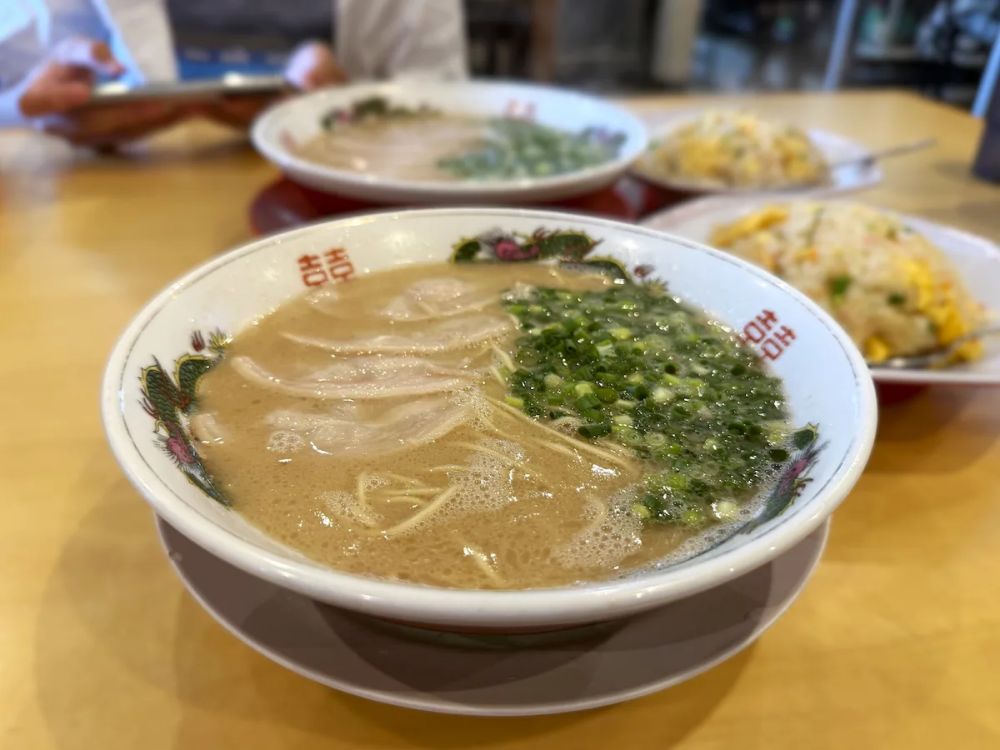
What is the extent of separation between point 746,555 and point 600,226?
903mm

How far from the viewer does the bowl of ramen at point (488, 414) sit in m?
0.80

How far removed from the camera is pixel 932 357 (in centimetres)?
159

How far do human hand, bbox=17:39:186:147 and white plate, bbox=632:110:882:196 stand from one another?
1.78 metres

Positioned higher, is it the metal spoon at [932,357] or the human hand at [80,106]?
the human hand at [80,106]

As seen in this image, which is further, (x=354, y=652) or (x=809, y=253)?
(x=809, y=253)

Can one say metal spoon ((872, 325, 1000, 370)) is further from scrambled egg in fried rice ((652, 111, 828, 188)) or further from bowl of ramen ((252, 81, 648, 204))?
scrambled egg in fried rice ((652, 111, 828, 188))

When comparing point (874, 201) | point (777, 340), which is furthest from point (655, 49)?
point (777, 340)

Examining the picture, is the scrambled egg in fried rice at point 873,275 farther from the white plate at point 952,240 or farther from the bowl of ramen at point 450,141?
the bowl of ramen at point 450,141

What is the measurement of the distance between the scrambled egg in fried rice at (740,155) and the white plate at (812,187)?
0.04 meters

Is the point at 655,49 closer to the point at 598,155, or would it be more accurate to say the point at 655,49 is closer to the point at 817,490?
the point at 598,155

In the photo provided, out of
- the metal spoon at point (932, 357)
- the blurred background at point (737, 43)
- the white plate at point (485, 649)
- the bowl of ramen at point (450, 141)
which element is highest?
the bowl of ramen at point (450, 141)

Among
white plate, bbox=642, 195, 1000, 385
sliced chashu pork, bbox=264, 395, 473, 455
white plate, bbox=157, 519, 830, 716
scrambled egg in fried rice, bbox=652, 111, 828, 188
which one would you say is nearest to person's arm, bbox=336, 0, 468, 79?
scrambled egg in fried rice, bbox=652, 111, 828, 188

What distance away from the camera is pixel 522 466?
101 centimetres

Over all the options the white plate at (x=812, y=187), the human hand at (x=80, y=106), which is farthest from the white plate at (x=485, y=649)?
the human hand at (x=80, y=106)
